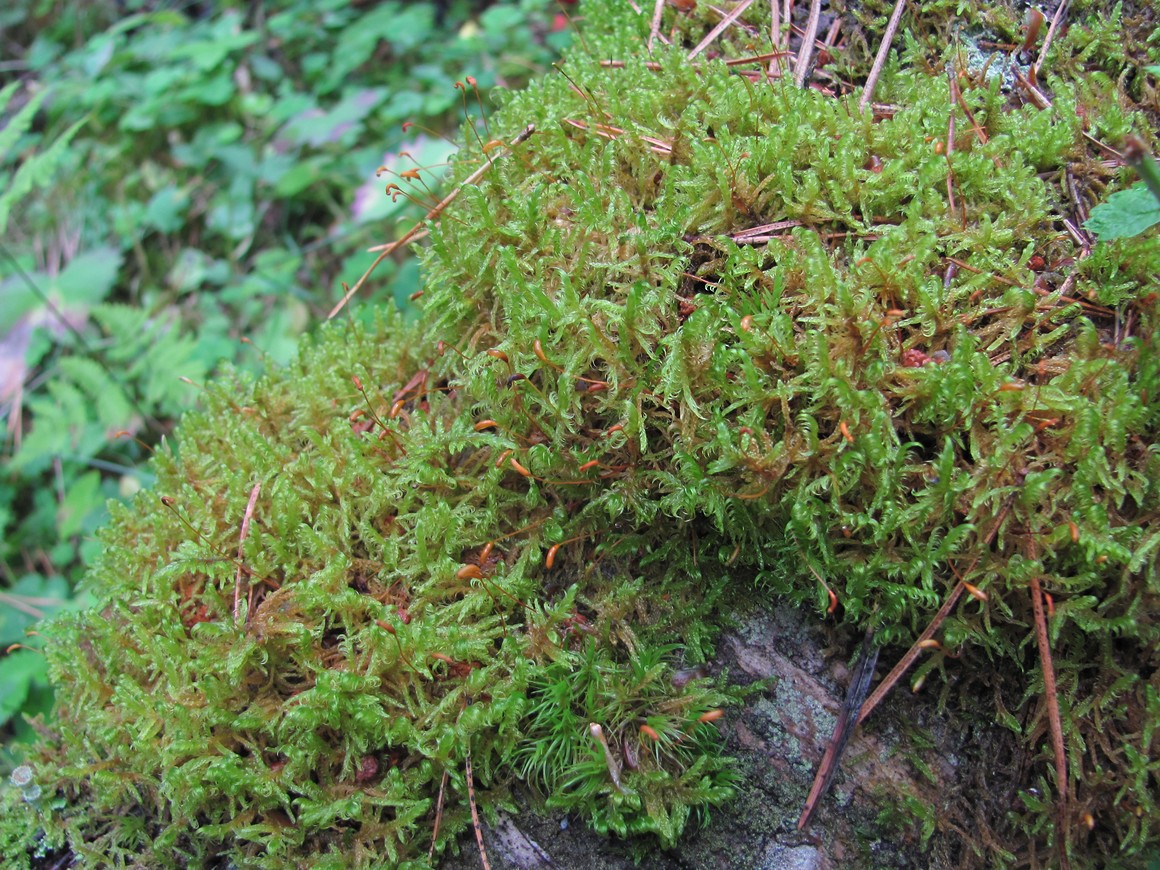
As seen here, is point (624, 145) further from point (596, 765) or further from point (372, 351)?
point (596, 765)

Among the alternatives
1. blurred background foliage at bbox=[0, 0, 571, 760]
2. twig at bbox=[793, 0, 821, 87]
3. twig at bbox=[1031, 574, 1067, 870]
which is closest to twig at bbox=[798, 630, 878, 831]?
twig at bbox=[1031, 574, 1067, 870]

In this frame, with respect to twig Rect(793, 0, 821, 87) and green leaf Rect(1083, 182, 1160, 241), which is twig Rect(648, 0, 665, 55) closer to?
twig Rect(793, 0, 821, 87)

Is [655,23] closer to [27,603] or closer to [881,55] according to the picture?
[881,55]

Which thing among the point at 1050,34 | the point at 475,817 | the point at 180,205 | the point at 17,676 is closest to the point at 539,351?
the point at 475,817

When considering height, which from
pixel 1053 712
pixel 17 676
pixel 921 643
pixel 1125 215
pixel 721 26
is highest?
pixel 721 26

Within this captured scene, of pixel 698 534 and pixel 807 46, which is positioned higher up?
A: pixel 807 46

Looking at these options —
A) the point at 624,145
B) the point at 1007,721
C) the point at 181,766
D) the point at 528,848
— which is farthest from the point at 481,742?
the point at 624,145
